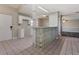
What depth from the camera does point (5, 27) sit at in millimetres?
6195

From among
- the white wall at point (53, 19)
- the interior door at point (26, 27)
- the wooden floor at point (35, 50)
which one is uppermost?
the white wall at point (53, 19)

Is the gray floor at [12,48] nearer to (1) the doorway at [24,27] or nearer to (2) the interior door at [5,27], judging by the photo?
(2) the interior door at [5,27]

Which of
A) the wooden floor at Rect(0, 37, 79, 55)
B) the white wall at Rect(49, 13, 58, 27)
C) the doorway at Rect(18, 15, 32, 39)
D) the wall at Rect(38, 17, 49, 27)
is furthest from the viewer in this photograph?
the white wall at Rect(49, 13, 58, 27)

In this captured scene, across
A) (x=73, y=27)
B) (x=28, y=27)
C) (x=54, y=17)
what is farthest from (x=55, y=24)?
(x=73, y=27)

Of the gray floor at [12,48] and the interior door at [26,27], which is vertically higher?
the interior door at [26,27]

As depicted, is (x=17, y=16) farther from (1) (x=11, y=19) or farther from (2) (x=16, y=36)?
(2) (x=16, y=36)

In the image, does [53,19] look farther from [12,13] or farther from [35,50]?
[35,50]

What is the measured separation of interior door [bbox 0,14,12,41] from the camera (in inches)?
233

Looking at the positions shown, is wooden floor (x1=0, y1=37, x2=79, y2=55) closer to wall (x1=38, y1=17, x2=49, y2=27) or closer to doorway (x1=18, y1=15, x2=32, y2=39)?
wall (x1=38, y1=17, x2=49, y2=27)

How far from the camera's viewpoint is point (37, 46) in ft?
15.3

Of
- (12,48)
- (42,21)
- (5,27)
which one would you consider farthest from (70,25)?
(12,48)

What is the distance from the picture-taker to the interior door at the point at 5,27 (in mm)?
5922

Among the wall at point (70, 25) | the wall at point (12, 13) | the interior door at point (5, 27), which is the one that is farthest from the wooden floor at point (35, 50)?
the wall at point (70, 25)

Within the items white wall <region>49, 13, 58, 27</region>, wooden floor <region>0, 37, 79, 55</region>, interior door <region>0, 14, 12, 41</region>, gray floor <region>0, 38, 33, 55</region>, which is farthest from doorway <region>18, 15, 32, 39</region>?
wooden floor <region>0, 37, 79, 55</region>
